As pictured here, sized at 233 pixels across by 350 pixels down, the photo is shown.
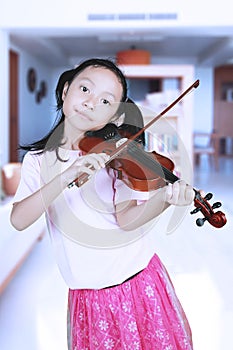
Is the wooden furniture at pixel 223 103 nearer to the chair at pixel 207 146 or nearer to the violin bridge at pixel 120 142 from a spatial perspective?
the chair at pixel 207 146

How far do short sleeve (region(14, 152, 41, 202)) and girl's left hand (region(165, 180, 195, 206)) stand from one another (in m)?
0.22

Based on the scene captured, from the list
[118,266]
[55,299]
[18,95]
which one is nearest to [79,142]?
[118,266]

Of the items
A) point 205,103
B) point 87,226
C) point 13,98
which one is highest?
point 205,103

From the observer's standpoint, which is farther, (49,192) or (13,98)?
(13,98)

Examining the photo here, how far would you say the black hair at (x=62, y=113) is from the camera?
719 millimetres

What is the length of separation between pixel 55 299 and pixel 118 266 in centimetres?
128

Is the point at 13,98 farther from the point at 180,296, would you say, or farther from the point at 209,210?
the point at 209,210

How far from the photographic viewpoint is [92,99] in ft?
2.26

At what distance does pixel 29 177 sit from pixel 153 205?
209 millimetres

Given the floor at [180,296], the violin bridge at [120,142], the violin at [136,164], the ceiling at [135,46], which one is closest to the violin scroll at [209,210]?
the violin at [136,164]

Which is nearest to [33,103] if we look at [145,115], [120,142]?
[145,115]

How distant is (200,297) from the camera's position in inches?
70.7
